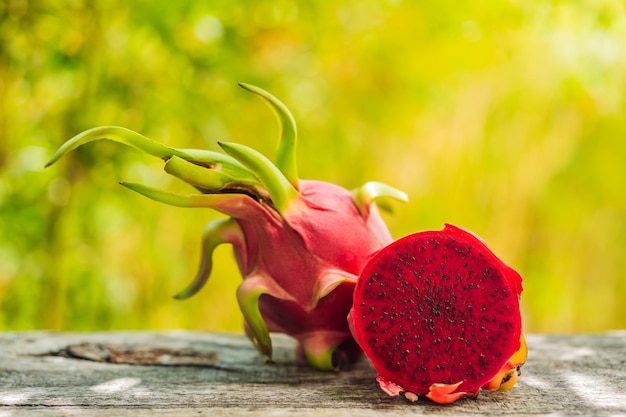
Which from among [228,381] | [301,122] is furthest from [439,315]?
[301,122]

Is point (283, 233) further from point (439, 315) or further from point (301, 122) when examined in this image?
point (301, 122)

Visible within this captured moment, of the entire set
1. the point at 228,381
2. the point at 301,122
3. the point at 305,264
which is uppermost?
the point at 301,122

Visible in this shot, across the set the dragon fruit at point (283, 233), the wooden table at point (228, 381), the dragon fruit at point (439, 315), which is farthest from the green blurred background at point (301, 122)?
the dragon fruit at point (439, 315)

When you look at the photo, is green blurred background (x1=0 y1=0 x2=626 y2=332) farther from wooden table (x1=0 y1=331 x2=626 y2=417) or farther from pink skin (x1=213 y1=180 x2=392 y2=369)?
pink skin (x1=213 y1=180 x2=392 y2=369)

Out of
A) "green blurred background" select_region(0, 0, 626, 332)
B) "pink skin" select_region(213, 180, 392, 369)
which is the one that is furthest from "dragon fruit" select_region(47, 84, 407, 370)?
"green blurred background" select_region(0, 0, 626, 332)

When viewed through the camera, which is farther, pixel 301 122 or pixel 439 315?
pixel 301 122

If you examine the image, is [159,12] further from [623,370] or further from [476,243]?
[623,370]

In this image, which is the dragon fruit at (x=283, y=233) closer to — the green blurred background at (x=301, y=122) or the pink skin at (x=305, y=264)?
the pink skin at (x=305, y=264)
